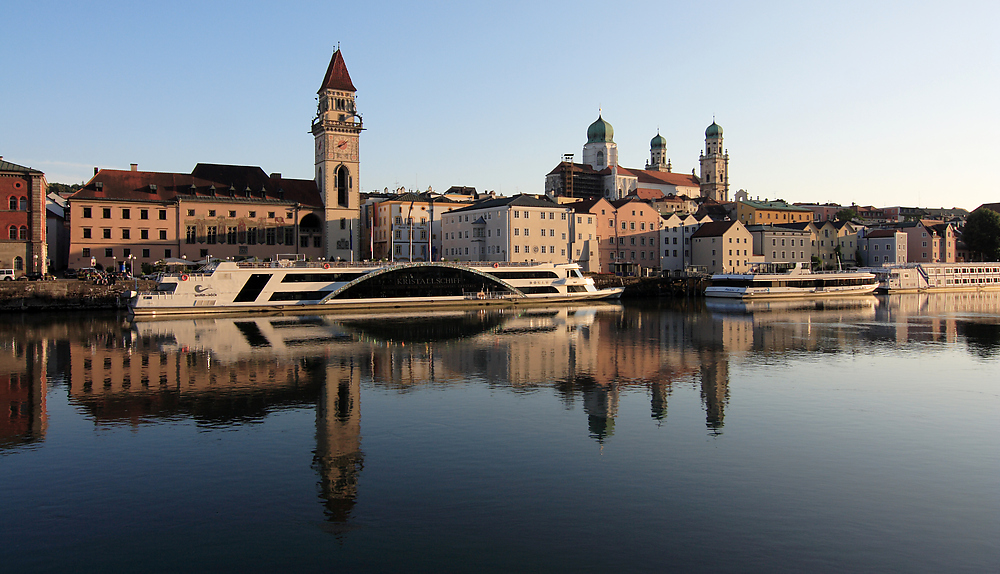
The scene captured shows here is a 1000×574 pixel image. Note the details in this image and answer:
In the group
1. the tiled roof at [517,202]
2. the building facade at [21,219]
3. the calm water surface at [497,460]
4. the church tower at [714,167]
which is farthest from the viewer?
the church tower at [714,167]

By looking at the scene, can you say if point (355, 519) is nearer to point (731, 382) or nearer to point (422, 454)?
point (422, 454)

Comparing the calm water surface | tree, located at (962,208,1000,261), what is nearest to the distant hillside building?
tree, located at (962,208,1000,261)

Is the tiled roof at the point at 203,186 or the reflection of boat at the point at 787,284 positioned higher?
the tiled roof at the point at 203,186

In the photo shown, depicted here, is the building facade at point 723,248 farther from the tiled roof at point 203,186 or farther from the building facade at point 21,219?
the building facade at point 21,219

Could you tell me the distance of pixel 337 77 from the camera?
91.1 m

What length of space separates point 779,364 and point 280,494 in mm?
27671

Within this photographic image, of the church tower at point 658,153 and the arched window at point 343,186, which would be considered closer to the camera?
the arched window at point 343,186

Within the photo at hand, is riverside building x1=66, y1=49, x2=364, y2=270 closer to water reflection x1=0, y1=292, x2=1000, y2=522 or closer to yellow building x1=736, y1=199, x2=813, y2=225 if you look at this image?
water reflection x1=0, y1=292, x2=1000, y2=522

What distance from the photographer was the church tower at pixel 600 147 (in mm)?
160375

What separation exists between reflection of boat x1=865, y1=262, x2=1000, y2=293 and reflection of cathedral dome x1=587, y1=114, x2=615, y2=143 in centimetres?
6707

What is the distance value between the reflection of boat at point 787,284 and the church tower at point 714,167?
78.0 metres

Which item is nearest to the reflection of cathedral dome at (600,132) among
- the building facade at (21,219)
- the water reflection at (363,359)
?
the water reflection at (363,359)

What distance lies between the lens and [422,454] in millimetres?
19531

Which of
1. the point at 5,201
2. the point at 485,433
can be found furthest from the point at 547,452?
the point at 5,201
